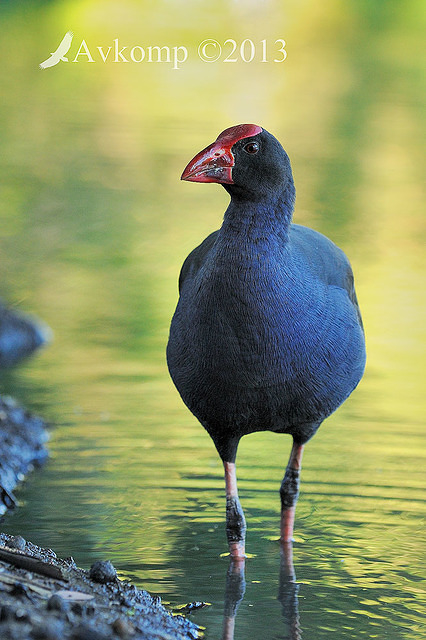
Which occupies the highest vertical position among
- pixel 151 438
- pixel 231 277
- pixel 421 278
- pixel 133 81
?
pixel 133 81

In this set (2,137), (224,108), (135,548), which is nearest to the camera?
(135,548)

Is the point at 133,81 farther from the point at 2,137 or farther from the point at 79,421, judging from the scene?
the point at 79,421

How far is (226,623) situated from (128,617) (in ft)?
2.77

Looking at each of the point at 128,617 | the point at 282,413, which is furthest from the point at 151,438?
the point at 128,617

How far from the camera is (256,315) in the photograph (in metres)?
4.65

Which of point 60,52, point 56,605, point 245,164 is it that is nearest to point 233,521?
point 245,164

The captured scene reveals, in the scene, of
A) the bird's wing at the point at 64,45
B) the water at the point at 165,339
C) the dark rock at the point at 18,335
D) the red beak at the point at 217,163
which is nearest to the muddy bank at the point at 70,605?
the water at the point at 165,339

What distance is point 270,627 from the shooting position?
15.5 feet

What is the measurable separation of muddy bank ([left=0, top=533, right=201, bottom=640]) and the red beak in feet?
4.98

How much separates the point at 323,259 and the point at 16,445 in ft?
7.54

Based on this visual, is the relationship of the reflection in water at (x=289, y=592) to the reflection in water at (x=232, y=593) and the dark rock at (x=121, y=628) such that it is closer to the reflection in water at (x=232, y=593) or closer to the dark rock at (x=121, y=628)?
the reflection in water at (x=232, y=593)

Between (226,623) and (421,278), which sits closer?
(226,623)

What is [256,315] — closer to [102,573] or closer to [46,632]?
[102,573]

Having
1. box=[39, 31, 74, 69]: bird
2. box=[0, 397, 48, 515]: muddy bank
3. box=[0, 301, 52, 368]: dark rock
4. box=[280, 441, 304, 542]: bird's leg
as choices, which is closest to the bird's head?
box=[280, 441, 304, 542]: bird's leg
